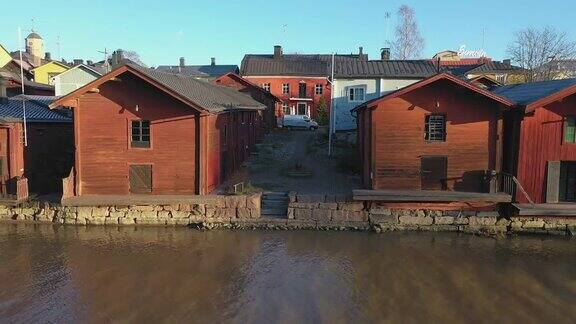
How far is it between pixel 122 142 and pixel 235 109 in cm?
601

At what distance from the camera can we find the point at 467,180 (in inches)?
776

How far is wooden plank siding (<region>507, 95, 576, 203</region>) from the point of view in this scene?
61.4 ft

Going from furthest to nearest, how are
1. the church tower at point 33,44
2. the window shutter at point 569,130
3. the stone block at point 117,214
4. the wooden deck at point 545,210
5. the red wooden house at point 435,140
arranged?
the church tower at point 33,44, the red wooden house at point 435,140, the stone block at point 117,214, the window shutter at point 569,130, the wooden deck at point 545,210

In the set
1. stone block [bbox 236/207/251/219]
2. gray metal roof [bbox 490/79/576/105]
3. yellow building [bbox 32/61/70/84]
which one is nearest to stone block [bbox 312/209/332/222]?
stone block [bbox 236/207/251/219]

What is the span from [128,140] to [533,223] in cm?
1571

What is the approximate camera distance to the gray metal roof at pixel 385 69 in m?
34.8

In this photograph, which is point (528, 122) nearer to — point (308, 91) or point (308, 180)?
point (308, 180)

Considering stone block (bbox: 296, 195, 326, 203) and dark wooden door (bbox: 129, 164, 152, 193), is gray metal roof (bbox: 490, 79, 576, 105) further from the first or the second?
dark wooden door (bbox: 129, 164, 152, 193)

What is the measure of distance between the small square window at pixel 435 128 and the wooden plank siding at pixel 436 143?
7.0 inches

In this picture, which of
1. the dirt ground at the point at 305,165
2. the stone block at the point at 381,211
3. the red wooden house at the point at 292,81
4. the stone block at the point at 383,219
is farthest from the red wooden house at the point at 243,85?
the stone block at the point at 383,219

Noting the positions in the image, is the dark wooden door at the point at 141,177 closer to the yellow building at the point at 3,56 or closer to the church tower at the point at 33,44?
the yellow building at the point at 3,56

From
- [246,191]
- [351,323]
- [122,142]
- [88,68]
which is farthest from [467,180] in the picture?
[88,68]

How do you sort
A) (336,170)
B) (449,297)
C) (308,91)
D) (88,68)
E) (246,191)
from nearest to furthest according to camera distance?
(449,297) → (246,191) → (336,170) → (88,68) → (308,91)

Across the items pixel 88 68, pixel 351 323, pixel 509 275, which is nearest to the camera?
pixel 351 323
